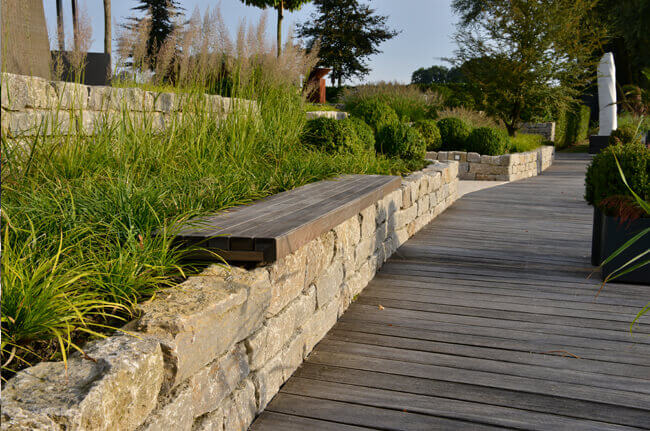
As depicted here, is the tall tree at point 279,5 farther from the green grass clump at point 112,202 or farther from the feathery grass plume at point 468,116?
the green grass clump at point 112,202

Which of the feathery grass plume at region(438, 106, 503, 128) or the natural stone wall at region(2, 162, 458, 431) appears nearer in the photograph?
the natural stone wall at region(2, 162, 458, 431)

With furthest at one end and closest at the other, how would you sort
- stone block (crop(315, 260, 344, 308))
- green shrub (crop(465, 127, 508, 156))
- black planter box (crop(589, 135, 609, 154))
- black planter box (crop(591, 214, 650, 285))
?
1. black planter box (crop(589, 135, 609, 154))
2. green shrub (crop(465, 127, 508, 156))
3. black planter box (crop(591, 214, 650, 285))
4. stone block (crop(315, 260, 344, 308))

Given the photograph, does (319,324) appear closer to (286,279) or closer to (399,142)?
(286,279)

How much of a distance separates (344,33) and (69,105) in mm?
26543

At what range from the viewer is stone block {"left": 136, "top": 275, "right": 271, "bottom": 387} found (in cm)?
152

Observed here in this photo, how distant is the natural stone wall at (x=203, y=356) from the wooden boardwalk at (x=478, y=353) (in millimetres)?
168

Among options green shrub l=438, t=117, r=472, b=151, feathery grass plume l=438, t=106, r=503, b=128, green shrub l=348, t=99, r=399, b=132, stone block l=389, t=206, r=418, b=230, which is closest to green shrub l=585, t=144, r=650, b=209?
stone block l=389, t=206, r=418, b=230

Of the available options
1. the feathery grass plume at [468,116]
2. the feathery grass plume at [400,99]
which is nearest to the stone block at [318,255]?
the feathery grass plume at [400,99]

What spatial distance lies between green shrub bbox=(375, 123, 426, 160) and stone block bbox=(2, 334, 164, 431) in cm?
560

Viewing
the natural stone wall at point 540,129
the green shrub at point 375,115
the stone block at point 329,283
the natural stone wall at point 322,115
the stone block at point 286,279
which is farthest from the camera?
the natural stone wall at point 540,129

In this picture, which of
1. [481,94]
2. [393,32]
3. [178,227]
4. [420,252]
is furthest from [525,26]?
[393,32]

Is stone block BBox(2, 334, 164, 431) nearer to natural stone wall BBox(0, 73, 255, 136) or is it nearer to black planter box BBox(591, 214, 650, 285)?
natural stone wall BBox(0, 73, 255, 136)

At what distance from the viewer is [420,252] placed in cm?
459

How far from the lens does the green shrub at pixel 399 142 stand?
22.3 ft
